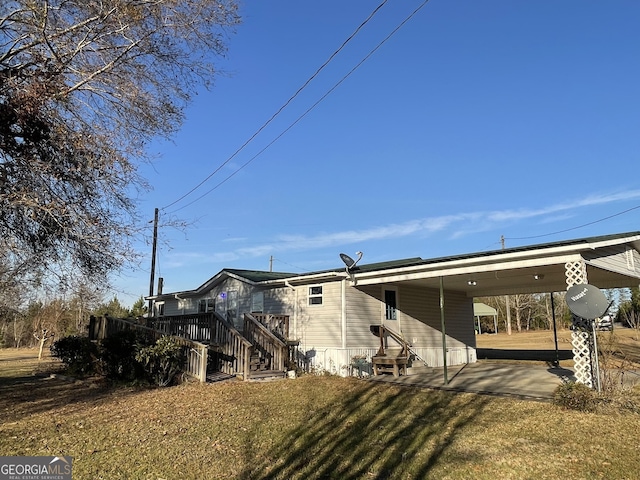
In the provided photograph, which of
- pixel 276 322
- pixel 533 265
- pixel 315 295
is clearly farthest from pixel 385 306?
pixel 533 265

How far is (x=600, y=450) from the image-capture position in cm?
555

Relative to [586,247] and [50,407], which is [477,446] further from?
[50,407]

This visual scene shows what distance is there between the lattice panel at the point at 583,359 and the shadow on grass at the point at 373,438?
76.8 inches

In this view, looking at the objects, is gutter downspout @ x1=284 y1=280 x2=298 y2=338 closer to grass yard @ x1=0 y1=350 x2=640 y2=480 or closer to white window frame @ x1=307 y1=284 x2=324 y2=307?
white window frame @ x1=307 y1=284 x2=324 y2=307

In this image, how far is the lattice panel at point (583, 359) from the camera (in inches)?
340

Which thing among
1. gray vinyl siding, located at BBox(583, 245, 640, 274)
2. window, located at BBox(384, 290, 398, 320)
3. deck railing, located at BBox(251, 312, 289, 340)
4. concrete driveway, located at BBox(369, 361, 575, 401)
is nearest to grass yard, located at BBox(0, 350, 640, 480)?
concrete driveway, located at BBox(369, 361, 575, 401)

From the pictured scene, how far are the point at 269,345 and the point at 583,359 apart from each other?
784cm

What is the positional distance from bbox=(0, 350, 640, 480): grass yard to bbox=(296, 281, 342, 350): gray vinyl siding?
3357 mm

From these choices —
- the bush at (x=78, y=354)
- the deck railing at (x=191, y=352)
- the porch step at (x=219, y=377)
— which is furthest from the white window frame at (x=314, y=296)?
the bush at (x=78, y=354)

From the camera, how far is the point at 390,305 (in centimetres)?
1430

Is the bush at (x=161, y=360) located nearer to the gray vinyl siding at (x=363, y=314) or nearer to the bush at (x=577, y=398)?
the gray vinyl siding at (x=363, y=314)

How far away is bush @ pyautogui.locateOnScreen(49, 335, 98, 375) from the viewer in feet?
42.6

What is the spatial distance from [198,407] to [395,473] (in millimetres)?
4635

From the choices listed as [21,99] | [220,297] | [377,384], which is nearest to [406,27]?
[21,99]
